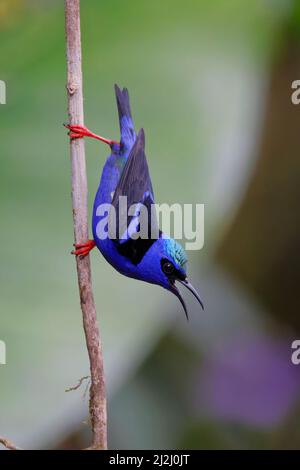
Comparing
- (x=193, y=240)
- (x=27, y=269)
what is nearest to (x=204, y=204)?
(x=193, y=240)

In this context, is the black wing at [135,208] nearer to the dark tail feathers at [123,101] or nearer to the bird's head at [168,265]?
the bird's head at [168,265]

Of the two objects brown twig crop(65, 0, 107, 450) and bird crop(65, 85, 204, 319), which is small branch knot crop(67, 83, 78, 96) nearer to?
brown twig crop(65, 0, 107, 450)

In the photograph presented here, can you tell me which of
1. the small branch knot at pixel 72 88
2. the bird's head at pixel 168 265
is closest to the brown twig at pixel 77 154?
the small branch knot at pixel 72 88

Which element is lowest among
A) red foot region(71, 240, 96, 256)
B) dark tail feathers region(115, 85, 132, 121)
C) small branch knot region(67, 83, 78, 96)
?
red foot region(71, 240, 96, 256)

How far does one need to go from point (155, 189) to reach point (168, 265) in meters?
0.25

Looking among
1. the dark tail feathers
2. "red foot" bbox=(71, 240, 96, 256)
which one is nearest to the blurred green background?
the dark tail feathers

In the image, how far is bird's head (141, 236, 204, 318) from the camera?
243cm

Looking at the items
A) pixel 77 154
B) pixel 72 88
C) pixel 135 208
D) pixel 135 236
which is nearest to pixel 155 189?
pixel 135 208

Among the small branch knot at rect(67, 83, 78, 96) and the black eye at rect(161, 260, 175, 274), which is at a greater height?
the small branch knot at rect(67, 83, 78, 96)

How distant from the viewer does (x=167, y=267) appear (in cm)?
246

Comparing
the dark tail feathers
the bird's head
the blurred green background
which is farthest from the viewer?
the dark tail feathers

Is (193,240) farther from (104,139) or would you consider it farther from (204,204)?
(104,139)

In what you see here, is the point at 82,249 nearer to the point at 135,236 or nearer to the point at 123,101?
the point at 135,236

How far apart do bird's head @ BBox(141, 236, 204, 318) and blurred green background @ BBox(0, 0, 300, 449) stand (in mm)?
60
